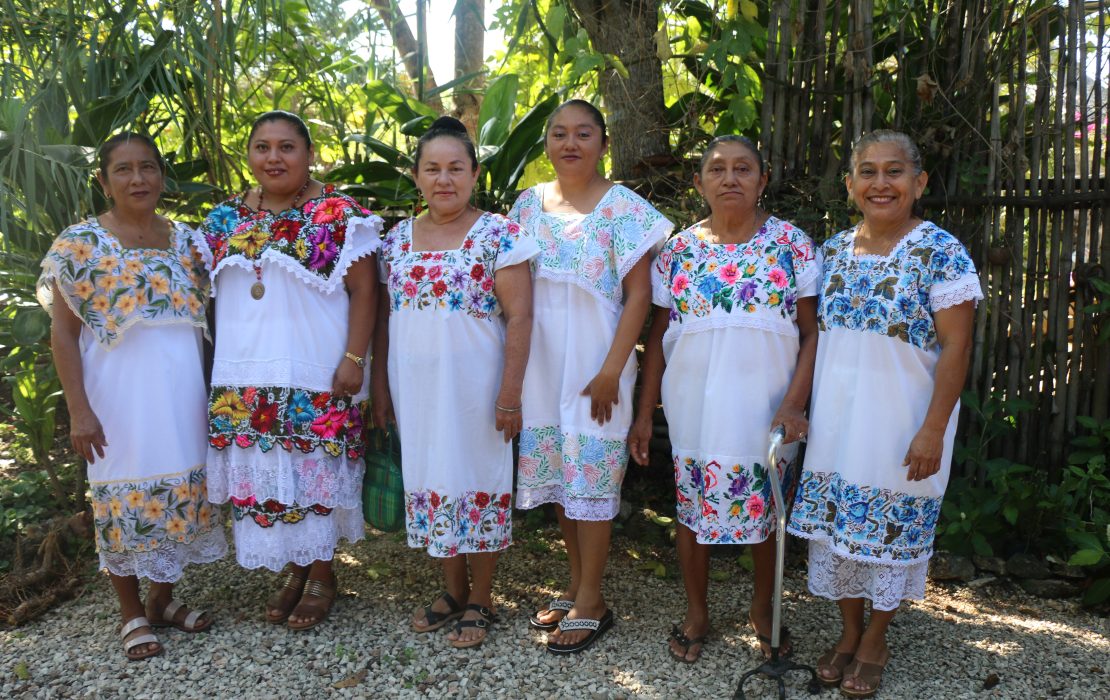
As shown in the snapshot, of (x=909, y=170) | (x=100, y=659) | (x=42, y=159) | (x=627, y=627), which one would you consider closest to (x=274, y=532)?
(x=100, y=659)

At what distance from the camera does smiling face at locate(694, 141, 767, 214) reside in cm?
266

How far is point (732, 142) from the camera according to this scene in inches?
106

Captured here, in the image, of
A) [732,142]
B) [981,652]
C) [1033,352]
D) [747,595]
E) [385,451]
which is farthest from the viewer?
[1033,352]

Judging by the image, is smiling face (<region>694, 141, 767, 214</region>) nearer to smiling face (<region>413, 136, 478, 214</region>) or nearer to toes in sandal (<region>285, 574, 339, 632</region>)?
smiling face (<region>413, 136, 478, 214</region>)

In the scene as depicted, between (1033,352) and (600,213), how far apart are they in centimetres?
197

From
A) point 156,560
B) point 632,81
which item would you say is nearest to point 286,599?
point 156,560

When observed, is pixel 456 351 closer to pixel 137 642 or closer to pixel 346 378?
pixel 346 378

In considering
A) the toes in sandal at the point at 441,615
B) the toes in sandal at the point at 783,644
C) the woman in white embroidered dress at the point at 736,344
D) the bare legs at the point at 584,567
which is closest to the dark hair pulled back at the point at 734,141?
the woman in white embroidered dress at the point at 736,344

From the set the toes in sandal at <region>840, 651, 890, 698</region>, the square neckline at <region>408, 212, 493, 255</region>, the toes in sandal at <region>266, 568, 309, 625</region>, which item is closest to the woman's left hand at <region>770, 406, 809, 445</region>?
the toes in sandal at <region>840, 651, 890, 698</region>

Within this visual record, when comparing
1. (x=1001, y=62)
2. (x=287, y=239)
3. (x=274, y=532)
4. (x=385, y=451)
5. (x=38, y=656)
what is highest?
(x=1001, y=62)

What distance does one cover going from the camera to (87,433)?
109 inches

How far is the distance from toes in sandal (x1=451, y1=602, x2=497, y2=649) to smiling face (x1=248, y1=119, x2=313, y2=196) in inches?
60.7

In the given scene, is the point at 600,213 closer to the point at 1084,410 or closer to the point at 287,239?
the point at 287,239

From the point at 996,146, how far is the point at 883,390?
148 cm
